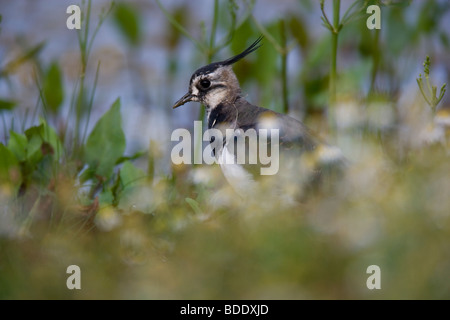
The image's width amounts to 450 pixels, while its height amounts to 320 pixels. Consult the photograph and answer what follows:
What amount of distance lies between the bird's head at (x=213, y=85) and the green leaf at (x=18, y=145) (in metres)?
0.78

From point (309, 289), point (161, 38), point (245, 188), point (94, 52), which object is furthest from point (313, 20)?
point (309, 289)

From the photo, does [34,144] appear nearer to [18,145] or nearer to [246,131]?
[18,145]

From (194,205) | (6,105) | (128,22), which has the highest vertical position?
(128,22)

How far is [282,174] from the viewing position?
2971mm

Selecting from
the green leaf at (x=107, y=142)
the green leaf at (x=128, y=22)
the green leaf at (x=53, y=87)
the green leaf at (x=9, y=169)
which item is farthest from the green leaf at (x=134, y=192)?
the green leaf at (x=128, y=22)

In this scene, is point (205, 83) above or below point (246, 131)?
above

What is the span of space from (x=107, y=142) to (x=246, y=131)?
777 millimetres

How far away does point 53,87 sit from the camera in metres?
4.76

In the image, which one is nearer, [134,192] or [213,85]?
[134,192]

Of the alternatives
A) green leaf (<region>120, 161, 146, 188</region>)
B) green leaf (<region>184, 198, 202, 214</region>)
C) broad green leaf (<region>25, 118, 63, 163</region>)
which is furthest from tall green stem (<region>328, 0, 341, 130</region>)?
broad green leaf (<region>25, 118, 63, 163</region>)

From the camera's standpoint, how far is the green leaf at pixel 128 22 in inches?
205

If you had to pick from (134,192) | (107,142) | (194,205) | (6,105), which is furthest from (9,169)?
(194,205)
